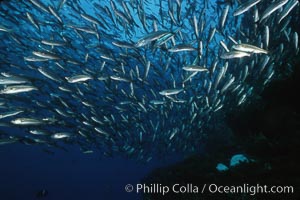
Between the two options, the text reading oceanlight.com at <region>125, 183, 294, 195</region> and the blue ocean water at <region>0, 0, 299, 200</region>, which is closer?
the text reading oceanlight.com at <region>125, 183, 294, 195</region>

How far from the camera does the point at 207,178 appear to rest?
8.16m

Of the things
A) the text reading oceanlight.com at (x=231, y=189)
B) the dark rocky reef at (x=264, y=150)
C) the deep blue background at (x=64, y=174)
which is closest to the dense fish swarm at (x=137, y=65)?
the dark rocky reef at (x=264, y=150)

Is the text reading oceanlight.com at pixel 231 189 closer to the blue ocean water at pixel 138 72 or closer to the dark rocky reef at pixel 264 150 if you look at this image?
the dark rocky reef at pixel 264 150

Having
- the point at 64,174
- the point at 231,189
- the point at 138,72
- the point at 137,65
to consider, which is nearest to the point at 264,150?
the point at 231,189

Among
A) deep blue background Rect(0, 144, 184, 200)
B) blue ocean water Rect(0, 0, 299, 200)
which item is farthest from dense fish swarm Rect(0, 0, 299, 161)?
deep blue background Rect(0, 144, 184, 200)

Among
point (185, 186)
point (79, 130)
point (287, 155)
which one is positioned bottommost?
point (185, 186)

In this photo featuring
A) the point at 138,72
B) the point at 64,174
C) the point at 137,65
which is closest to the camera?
the point at 138,72

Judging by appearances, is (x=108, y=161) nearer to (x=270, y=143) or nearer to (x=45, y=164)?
(x=45, y=164)

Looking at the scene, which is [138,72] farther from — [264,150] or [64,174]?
[64,174]

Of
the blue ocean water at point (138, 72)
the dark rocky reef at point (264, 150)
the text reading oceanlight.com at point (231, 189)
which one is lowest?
the text reading oceanlight.com at point (231, 189)

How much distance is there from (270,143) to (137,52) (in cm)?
465

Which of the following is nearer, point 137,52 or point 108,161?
point 137,52

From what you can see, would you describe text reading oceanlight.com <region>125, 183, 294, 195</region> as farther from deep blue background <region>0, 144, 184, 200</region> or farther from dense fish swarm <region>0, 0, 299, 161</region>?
deep blue background <region>0, 144, 184, 200</region>

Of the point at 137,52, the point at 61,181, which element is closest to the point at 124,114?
the point at 137,52
